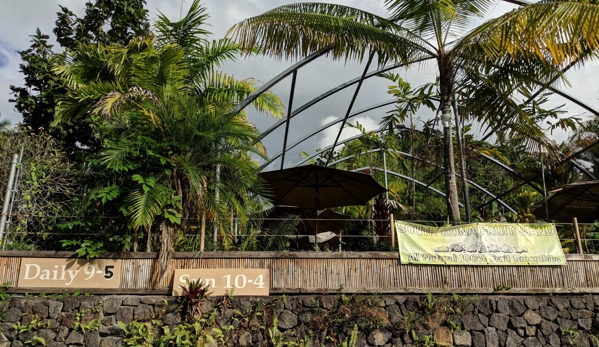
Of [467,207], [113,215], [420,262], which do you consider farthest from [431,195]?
[113,215]

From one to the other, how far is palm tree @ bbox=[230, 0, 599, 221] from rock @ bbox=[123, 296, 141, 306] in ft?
15.1

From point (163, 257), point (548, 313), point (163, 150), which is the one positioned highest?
point (163, 150)

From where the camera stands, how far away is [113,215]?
738 centimetres

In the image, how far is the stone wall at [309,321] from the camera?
21.7ft

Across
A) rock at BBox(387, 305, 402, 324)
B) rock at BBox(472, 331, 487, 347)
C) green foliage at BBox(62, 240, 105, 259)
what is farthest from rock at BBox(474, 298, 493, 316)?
green foliage at BBox(62, 240, 105, 259)

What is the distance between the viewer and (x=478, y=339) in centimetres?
709

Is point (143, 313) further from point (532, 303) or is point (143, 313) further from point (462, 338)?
point (532, 303)

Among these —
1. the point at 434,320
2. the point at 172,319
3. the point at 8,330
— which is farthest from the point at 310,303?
the point at 8,330

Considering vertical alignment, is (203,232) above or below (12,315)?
above

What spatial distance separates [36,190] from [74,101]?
7.97ft

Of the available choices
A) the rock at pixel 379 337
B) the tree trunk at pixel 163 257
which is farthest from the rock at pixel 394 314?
the tree trunk at pixel 163 257

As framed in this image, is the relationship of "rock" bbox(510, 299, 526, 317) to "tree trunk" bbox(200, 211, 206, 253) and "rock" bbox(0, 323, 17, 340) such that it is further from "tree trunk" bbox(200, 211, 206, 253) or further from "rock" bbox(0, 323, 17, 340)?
"rock" bbox(0, 323, 17, 340)

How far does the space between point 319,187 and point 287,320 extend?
4.53 metres

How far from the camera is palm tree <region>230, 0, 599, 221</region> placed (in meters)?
7.05
